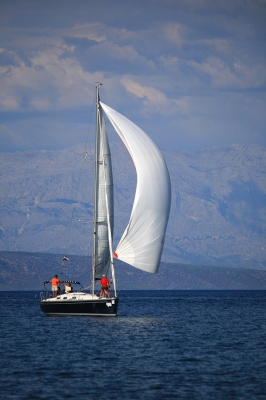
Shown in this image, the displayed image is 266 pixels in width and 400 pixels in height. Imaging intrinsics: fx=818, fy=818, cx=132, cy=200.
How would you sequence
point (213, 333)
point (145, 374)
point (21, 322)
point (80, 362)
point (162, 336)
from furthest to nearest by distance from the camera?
point (21, 322) < point (213, 333) < point (162, 336) < point (80, 362) < point (145, 374)

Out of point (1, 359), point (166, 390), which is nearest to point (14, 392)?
point (166, 390)

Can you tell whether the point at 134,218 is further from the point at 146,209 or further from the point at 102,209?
the point at 102,209

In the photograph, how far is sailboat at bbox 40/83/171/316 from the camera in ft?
185

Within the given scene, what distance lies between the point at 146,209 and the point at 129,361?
1918 cm

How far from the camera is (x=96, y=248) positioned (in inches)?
2357

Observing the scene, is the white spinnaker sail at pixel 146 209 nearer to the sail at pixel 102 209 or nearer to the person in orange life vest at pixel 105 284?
the person in orange life vest at pixel 105 284

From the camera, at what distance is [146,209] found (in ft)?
185

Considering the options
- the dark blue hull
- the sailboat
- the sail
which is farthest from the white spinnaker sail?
the dark blue hull

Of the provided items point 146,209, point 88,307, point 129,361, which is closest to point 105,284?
point 88,307

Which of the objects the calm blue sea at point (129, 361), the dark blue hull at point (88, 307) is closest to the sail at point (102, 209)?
the dark blue hull at point (88, 307)

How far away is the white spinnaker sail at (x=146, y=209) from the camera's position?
56375mm

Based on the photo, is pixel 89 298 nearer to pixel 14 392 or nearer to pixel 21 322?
Answer: pixel 21 322

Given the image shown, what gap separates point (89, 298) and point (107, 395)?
27943 mm

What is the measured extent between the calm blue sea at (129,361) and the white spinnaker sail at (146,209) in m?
4.96
